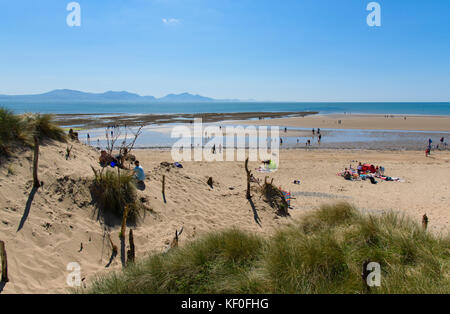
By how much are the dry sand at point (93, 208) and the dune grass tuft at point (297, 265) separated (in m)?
1.83

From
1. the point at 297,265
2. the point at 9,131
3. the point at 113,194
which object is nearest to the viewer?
the point at 297,265

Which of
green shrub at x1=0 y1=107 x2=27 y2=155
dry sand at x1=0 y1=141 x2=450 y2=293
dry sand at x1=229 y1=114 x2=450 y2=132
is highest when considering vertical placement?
dry sand at x1=229 y1=114 x2=450 y2=132

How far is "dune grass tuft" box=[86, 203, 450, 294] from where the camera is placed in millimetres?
3672

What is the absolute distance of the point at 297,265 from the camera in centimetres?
395

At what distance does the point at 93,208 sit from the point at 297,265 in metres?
5.25

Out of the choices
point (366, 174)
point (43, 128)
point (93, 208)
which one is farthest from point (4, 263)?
point (366, 174)

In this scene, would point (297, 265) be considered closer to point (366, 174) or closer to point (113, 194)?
point (113, 194)

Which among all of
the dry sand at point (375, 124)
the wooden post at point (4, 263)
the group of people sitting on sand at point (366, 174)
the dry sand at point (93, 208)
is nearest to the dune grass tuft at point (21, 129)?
the dry sand at point (93, 208)

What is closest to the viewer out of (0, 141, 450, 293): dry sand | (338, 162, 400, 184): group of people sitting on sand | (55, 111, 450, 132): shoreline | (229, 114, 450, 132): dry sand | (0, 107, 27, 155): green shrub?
→ (0, 141, 450, 293): dry sand

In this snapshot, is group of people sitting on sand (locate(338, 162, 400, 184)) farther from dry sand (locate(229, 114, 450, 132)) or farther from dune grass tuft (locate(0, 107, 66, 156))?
dry sand (locate(229, 114, 450, 132))

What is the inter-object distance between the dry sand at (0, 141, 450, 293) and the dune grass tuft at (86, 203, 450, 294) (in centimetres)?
183

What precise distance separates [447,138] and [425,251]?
36778mm

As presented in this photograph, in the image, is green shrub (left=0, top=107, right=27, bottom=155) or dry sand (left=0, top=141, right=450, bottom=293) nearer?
dry sand (left=0, top=141, right=450, bottom=293)

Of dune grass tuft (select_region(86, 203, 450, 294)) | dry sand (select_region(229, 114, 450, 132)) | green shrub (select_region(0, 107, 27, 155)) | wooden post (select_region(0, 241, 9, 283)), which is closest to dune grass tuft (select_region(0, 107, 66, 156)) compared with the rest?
green shrub (select_region(0, 107, 27, 155))
